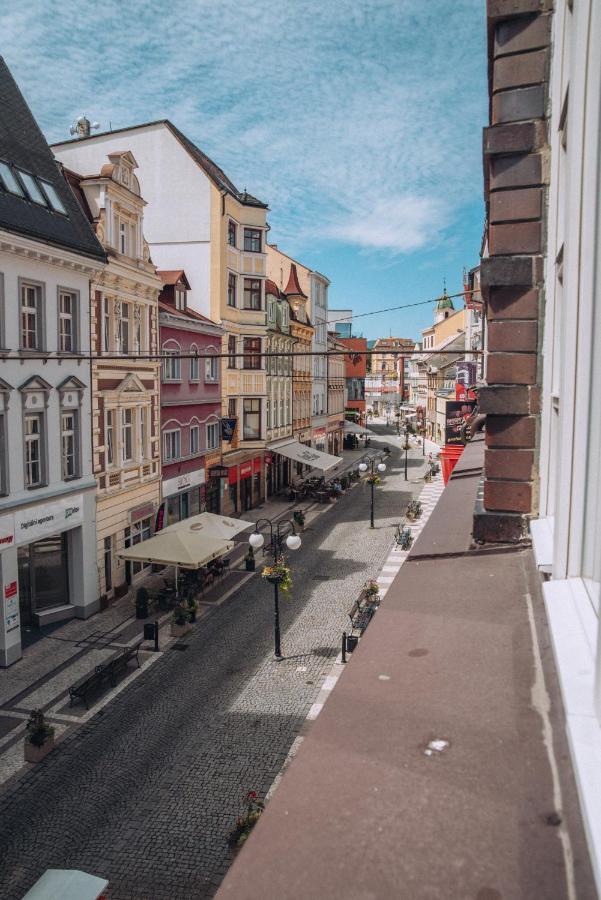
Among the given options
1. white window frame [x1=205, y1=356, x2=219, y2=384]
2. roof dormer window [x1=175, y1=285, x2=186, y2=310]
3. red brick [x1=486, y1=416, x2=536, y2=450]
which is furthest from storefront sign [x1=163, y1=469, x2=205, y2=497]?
red brick [x1=486, y1=416, x2=536, y2=450]

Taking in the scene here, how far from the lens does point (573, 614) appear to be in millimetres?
2963

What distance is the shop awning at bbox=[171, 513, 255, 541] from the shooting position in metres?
22.2

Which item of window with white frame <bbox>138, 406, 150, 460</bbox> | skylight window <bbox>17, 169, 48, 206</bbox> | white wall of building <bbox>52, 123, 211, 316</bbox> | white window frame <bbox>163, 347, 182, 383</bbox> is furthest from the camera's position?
white wall of building <bbox>52, 123, 211, 316</bbox>

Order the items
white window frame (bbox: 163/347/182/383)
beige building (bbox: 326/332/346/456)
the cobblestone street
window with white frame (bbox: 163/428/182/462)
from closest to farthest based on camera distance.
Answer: the cobblestone street → white window frame (bbox: 163/347/182/383) → window with white frame (bbox: 163/428/182/462) → beige building (bbox: 326/332/346/456)

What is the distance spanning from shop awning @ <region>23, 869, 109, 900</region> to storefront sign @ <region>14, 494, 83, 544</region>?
33.8 feet

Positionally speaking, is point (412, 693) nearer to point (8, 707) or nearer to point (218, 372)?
point (8, 707)

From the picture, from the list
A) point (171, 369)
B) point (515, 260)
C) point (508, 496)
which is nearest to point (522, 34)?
point (515, 260)

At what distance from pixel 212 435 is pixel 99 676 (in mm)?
16477

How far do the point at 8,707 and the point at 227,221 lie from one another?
23.3 metres

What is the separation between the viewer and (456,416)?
20734 mm

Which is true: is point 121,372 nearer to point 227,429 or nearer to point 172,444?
point 172,444

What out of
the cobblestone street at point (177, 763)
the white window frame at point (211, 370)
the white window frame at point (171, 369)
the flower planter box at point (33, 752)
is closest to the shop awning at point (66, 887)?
the cobblestone street at point (177, 763)

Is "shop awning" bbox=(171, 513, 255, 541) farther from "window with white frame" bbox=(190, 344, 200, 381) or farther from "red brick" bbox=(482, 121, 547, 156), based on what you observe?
"red brick" bbox=(482, 121, 547, 156)

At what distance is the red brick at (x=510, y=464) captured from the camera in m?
5.48
